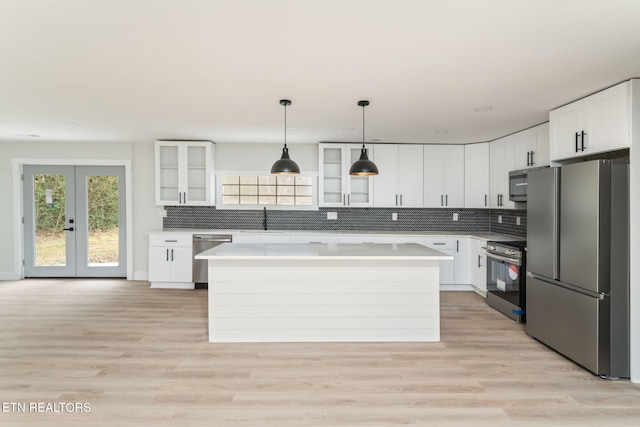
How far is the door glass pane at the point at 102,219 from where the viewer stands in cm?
609

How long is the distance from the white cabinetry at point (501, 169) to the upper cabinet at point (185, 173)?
444 centimetres

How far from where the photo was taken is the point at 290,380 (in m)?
2.67

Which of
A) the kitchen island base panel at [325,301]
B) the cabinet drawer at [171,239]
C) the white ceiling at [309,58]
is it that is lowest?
the kitchen island base panel at [325,301]

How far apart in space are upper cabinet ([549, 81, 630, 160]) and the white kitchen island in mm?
1646

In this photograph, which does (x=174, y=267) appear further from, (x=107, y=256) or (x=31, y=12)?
(x=31, y=12)

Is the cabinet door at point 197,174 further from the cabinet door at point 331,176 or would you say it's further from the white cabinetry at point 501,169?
the white cabinetry at point 501,169

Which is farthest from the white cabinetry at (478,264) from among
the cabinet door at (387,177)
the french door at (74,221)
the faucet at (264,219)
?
the french door at (74,221)

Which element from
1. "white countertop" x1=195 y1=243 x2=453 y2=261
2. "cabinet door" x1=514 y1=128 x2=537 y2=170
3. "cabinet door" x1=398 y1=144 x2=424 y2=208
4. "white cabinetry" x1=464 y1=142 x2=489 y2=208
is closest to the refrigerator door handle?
"white countertop" x1=195 y1=243 x2=453 y2=261

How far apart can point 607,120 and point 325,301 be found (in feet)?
9.45

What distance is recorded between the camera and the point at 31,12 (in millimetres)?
1918

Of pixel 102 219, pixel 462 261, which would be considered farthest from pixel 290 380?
pixel 102 219

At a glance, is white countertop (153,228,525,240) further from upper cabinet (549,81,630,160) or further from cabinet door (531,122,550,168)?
upper cabinet (549,81,630,160)

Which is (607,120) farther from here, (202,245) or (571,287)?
(202,245)

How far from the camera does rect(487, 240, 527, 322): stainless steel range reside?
4.07 m
